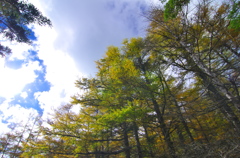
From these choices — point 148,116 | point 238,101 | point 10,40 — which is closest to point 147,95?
point 148,116

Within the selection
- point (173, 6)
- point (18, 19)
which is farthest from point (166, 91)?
point (18, 19)

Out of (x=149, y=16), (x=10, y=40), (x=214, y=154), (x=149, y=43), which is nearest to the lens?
(x=214, y=154)

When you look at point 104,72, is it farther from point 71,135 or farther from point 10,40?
point 10,40

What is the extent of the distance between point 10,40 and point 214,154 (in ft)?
35.0

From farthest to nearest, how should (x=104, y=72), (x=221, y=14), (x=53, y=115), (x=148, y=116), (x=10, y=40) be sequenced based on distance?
(x=53, y=115)
(x=104, y=72)
(x=10, y=40)
(x=148, y=116)
(x=221, y=14)

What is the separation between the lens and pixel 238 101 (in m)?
2.73

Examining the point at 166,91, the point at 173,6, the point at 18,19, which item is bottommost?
the point at 166,91

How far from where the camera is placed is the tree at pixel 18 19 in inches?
204

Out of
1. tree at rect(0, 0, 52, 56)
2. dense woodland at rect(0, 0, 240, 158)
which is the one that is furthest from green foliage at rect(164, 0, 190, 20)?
tree at rect(0, 0, 52, 56)

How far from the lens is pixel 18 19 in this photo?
5566 mm

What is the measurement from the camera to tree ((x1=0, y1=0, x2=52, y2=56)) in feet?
17.0

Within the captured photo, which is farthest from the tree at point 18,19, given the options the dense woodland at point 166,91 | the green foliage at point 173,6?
the green foliage at point 173,6

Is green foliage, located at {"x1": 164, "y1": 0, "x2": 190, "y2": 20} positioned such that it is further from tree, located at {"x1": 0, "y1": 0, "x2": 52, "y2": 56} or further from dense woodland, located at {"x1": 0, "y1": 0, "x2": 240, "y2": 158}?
tree, located at {"x1": 0, "y1": 0, "x2": 52, "y2": 56}

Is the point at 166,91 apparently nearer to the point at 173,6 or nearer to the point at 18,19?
the point at 173,6
